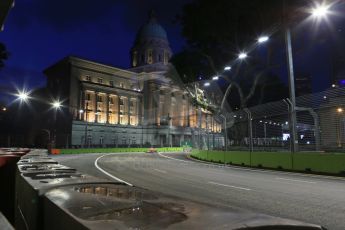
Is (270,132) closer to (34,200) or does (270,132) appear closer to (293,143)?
(293,143)

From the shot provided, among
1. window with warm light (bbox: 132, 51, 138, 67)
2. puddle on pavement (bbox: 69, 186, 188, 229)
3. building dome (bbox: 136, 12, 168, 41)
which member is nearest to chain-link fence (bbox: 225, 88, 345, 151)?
puddle on pavement (bbox: 69, 186, 188, 229)

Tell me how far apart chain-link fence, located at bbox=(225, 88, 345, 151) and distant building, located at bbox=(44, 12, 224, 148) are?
40239mm

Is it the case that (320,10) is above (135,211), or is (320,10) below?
above

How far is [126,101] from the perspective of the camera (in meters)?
85.3

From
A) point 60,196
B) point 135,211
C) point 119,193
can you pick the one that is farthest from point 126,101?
point 135,211

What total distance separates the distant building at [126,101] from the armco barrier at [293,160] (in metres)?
39.0

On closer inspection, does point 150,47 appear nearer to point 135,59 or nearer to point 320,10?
point 135,59

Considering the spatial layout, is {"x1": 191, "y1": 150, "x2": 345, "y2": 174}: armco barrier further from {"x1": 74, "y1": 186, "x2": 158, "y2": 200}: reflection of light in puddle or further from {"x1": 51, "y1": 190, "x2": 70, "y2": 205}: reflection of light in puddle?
{"x1": 51, "y1": 190, "x2": 70, "y2": 205}: reflection of light in puddle

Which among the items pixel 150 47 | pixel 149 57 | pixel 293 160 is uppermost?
pixel 150 47

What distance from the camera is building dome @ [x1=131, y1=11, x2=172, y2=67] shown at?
99.9 meters

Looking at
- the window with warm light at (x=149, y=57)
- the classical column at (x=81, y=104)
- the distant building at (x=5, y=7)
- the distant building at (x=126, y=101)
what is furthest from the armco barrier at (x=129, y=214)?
the window with warm light at (x=149, y=57)

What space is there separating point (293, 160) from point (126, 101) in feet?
232

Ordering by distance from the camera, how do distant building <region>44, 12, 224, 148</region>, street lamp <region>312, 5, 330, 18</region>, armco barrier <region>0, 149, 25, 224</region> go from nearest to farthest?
armco barrier <region>0, 149, 25, 224</region>
street lamp <region>312, 5, 330, 18</region>
distant building <region>44, 12, 224, 148</region>

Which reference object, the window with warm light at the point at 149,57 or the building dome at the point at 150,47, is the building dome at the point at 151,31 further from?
the window with warm light at the point at 149,57
